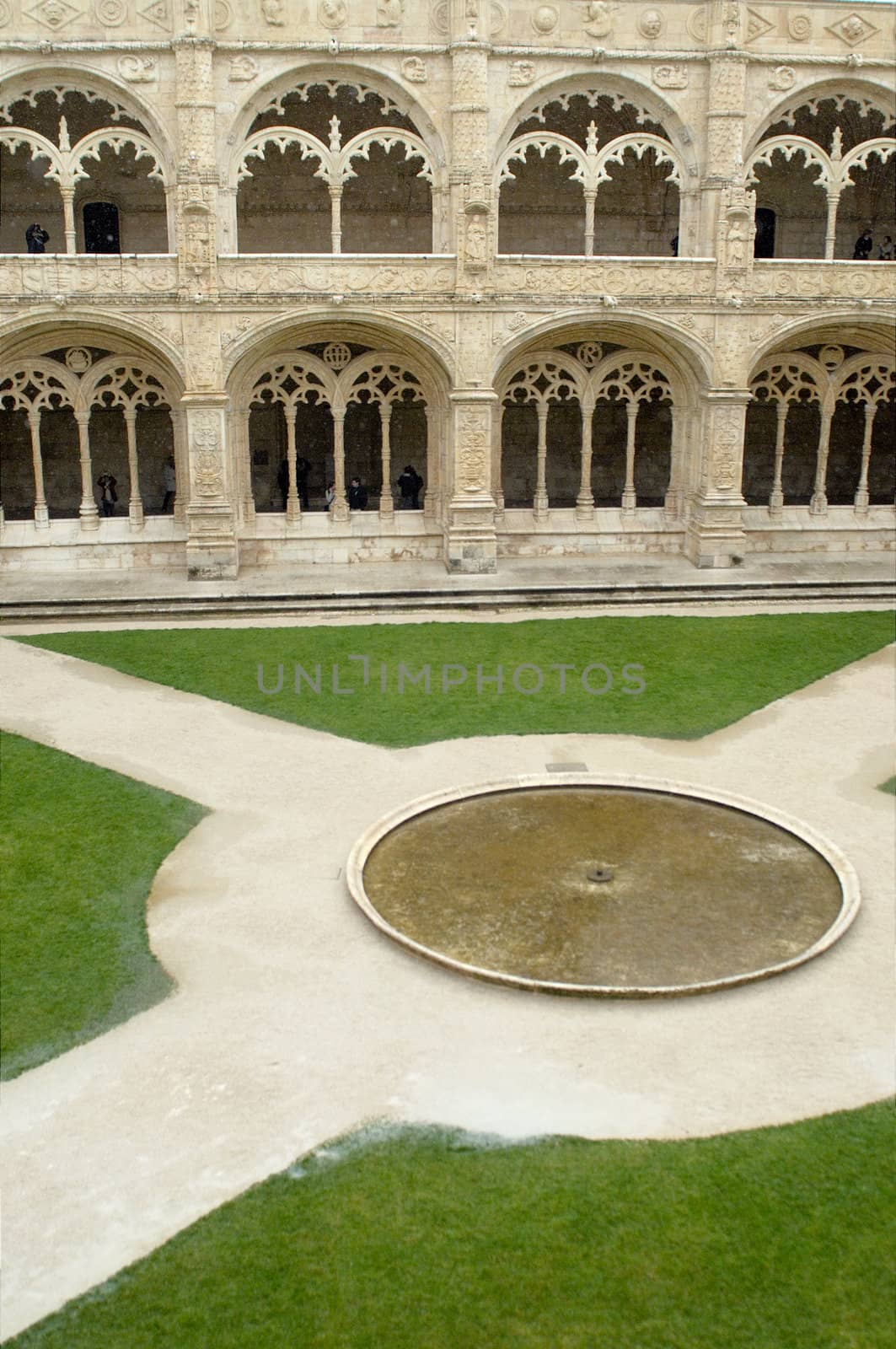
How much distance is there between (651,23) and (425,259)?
5173mm

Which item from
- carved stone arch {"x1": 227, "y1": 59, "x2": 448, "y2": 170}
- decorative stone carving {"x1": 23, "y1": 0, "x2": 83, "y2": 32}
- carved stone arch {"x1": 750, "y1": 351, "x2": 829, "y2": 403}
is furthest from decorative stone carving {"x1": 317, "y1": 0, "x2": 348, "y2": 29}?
carved stone arch {"x1": 750, "y1": 351, "x2": 829, "y2": 403}

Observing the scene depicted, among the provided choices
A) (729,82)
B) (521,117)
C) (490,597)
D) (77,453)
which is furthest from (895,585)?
(77,453)

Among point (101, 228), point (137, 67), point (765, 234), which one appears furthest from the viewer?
point (765, 234)

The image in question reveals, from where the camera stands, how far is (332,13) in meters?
19.1

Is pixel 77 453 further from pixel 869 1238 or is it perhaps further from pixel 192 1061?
pixel 869 1238

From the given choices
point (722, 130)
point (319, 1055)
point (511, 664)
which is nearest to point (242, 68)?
point (722, 130)

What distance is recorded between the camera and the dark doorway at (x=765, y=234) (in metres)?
24.4

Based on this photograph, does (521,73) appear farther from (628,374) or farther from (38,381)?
(38,381)

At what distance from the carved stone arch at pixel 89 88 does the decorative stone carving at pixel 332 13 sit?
295 centimetres

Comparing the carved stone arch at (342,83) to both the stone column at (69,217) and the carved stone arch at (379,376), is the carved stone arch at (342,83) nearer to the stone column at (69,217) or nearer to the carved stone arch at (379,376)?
the stone column at (69,217)

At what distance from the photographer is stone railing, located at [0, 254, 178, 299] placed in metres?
19.2

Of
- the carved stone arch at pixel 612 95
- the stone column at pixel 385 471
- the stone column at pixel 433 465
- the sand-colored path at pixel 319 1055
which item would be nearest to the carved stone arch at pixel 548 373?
the stone column at pixel 433 465

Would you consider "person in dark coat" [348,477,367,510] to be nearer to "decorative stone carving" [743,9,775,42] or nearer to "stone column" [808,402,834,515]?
"stone column" [808,402,834,515]

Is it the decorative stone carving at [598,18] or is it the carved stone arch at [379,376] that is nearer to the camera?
the decorative stone carving at [598,18]
